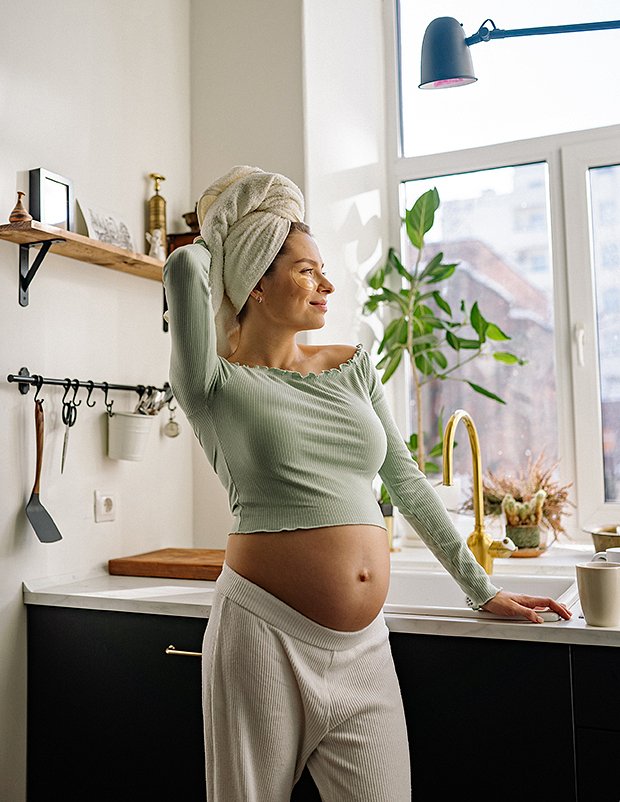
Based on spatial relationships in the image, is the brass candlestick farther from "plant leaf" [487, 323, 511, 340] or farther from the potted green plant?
"plant leaf" [487, 323, 511, 340]

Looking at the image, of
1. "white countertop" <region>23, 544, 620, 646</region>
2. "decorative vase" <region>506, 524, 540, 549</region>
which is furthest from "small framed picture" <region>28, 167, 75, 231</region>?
"decorative vase" <region>506, 524, 540, 549</region>

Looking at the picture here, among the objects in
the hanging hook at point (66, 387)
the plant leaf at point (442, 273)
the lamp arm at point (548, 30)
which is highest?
the lamp arm at point (548, 30)

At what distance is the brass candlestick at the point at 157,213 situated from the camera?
7.71ft

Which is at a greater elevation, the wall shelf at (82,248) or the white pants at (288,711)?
the wall shelf at (82,248)

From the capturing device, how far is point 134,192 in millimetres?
2346

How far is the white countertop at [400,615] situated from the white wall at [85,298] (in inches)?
2.7

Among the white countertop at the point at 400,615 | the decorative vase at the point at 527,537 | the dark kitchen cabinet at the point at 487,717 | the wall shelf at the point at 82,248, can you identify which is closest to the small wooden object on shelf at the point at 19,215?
the wall shelf at the point at 82,248

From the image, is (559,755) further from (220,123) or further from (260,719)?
(220,123)

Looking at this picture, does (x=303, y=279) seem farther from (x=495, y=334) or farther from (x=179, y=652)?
(x=495, y=334)

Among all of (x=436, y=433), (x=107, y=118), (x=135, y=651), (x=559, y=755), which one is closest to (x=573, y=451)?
(x=436, y=433)

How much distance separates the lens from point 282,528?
1.41 meters

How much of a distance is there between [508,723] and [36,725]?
1.07 meters

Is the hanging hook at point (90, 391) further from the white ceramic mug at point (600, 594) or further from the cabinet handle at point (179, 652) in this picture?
the white ceramic mug at point (600, 594)

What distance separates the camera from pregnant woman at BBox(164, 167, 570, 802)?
1.38 metres
